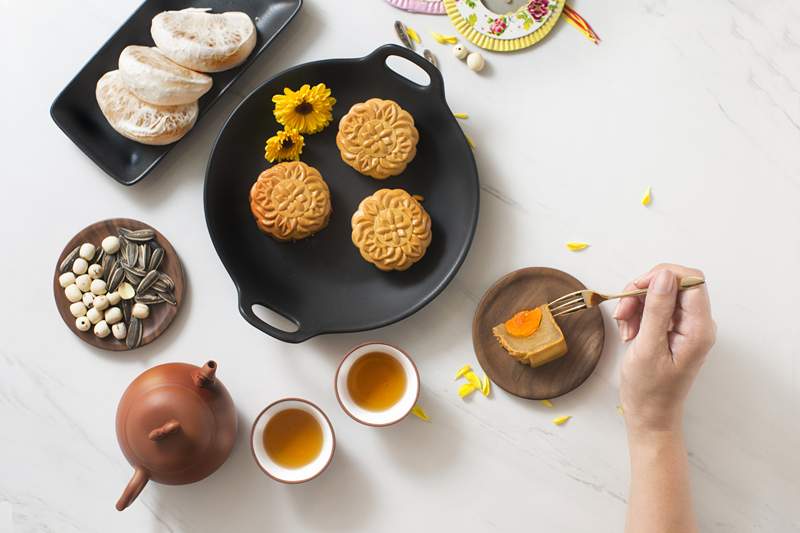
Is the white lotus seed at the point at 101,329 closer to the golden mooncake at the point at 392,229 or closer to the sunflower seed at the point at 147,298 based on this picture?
the sunflower seed at the point at 147,298

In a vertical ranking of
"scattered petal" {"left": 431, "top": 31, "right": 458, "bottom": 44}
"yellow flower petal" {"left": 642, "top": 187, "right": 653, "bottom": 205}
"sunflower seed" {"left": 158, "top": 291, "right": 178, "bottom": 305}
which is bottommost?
"sunflower seed" {"left": 158, "top": 291, "right": 178, "bottom": 305}

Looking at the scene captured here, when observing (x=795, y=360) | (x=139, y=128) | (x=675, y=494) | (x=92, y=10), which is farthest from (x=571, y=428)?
(x=92, y=10)

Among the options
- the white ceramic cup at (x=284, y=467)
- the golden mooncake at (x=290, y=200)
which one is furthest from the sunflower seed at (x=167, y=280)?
the white ceramic cup at (x=284, y=467)

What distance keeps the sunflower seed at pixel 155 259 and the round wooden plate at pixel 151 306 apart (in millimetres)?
12

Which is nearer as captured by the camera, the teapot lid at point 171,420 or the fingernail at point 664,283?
the fingernail at point 664,283

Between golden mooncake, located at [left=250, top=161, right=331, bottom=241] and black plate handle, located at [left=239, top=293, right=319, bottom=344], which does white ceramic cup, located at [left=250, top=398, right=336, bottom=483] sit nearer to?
black plate handle, located at [left=239, top=293, right=319, bottom=344]

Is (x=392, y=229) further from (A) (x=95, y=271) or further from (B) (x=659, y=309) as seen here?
(A) (x=95, y=271)

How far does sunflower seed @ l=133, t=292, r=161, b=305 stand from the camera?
6.31 feet

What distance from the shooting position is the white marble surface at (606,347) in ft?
6.34

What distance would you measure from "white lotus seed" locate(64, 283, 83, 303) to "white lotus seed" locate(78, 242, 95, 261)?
0.08 metres

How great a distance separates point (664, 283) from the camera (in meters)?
1.57

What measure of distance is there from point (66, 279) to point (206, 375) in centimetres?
55

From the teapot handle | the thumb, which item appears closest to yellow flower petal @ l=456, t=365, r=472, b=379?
the thumb

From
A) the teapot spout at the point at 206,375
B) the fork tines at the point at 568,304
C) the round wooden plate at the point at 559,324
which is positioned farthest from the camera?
the round wooden plate at the point at 559,324
